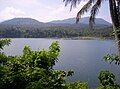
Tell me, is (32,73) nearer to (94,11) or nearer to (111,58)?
(111,58)

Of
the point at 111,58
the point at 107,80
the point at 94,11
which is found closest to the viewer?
the point at 111,58

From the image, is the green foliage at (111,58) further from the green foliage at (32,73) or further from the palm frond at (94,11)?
the palm frond at (94,11)

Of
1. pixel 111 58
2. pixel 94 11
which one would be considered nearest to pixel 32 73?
pixel 111 58

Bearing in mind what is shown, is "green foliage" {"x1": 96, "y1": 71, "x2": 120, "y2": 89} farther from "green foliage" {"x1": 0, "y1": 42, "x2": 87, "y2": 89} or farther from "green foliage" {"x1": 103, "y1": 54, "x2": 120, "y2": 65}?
"green foliage" {"x1": 0, "y1": 42, "x2": 87, "y2": 89}

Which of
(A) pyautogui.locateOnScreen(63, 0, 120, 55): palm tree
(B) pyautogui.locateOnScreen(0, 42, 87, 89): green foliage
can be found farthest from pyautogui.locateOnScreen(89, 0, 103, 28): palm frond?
(B) pyautogui.locateOnScreen(0, 42, 87, 89): green foliage

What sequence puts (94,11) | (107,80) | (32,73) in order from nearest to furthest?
(32,73) → (94,11) → (107,80)

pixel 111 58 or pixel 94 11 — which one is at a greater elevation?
pixel 94 11

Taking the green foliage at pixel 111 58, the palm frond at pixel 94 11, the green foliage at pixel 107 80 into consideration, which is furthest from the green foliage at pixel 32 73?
the green foliage at pixel 107 80

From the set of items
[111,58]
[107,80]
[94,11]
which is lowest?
[107,80]

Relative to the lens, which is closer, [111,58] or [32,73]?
[32,73]

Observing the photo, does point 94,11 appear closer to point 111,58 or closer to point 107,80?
point 111,58

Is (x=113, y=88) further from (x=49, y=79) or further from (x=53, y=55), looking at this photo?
(x=49, y=79)

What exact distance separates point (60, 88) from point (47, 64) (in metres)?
1.21

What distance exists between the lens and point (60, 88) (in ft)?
25.6
